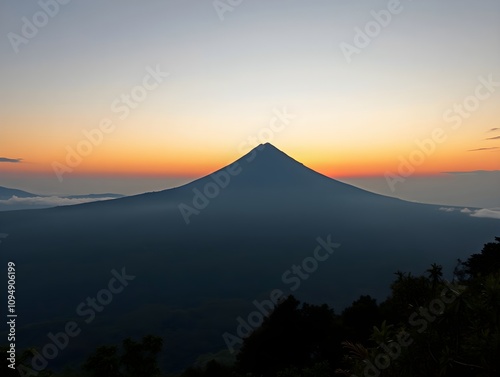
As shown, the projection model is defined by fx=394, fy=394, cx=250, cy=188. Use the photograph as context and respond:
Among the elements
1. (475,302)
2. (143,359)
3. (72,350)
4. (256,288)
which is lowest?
(256,288)

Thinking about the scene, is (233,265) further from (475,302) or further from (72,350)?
(475,302)

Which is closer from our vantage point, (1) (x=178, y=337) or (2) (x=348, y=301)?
(1) (x=178, y=337)

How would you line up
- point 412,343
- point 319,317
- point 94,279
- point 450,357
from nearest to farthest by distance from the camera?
1. point 450,357
2. point 412,343
3. point 319,317
4. point 94,279

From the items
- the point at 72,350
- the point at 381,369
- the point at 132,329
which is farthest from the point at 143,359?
the point at 132,329

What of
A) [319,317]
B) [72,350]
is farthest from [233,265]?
[319,317]

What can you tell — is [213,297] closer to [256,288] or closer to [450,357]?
[256,288]

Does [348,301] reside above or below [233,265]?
below

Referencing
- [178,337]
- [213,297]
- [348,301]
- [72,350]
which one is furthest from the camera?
[213,297]
